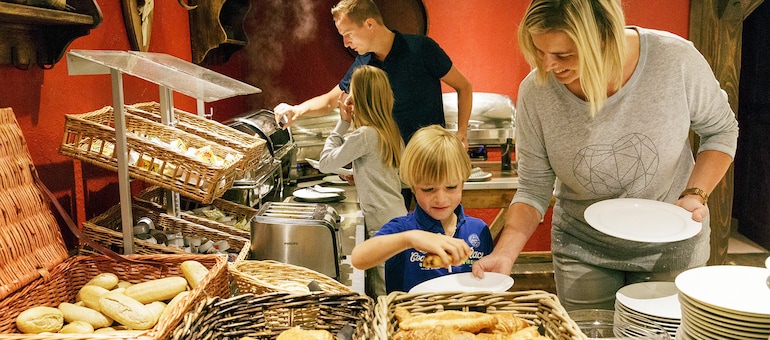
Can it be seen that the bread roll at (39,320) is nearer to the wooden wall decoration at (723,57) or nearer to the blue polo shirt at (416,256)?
the blue polo shirt at (416,256)

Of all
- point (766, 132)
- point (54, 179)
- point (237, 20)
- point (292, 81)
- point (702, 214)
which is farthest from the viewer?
point (766, 132)

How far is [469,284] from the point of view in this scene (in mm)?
1338

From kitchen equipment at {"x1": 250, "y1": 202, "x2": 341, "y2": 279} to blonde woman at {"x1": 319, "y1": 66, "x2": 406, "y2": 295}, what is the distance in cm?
39

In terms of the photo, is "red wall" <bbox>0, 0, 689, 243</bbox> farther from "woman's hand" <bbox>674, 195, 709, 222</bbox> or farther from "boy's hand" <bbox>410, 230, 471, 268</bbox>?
"woman's hand" <bbox>674, 195, 709, 222</bbox>

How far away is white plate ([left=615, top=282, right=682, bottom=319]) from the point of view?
1.22 meters

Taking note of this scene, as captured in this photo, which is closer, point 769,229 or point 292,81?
point 292,81

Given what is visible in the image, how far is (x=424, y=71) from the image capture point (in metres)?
2.91

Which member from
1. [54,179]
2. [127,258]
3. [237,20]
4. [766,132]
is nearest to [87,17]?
[54,179]

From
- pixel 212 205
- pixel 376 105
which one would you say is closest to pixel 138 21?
pixel 212 205

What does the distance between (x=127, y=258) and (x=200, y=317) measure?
574 millimetres

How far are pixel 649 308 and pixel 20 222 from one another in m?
1.48

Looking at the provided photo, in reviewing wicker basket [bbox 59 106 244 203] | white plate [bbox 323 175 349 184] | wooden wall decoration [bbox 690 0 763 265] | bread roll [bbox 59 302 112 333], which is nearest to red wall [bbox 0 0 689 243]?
wooden wall decoration [bbox 690 0 763 265]

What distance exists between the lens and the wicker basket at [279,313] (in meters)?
1.21

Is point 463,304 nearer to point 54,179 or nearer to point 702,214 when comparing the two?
point 702,214
